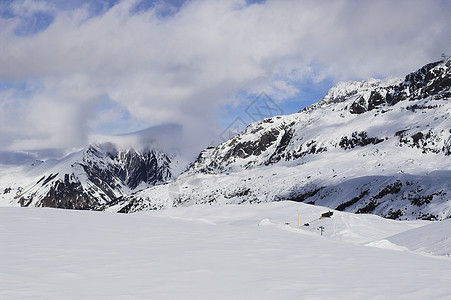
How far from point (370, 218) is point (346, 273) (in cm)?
2065

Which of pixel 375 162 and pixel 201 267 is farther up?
pixel 375 162

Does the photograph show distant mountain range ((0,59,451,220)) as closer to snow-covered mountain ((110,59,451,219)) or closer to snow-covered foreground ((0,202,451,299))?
snow-covered mountain ((110,59,451,219))

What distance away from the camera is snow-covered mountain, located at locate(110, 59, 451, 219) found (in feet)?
128

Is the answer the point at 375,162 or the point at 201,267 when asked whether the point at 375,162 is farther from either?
the point at 201,267

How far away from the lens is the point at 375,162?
5766 cm

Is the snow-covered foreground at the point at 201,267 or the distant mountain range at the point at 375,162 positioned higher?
the distant mountain range at the point at 375,162

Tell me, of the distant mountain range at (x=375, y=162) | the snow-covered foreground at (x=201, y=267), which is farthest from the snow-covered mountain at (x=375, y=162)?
the snow-covered foreground at (x=201, y=267)

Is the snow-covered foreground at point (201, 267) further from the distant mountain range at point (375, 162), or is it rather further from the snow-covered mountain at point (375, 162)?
the snow-covered mountain at point (375, 162)

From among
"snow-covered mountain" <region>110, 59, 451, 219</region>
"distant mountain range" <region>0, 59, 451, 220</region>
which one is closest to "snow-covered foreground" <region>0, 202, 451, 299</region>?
"distant mountain range" <region>0, 59, 451, 220</region>

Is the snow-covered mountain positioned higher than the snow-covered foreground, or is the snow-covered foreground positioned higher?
the snow-covered mountain

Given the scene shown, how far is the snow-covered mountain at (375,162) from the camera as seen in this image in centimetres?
3891


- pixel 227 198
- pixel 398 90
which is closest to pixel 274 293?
pixel 227 198

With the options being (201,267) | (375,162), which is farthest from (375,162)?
(201,267)

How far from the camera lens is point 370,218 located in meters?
24.9
